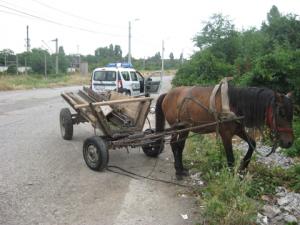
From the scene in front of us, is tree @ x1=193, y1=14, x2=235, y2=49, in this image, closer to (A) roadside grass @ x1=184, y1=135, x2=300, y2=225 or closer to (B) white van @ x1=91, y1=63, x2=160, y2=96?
(B) white van @ x1=91, y1=63, x2=160, y2=96

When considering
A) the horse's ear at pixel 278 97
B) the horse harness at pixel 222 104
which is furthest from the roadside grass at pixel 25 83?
the horse's ear at pixel 278 97

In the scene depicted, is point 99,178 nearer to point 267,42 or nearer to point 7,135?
point 7,135

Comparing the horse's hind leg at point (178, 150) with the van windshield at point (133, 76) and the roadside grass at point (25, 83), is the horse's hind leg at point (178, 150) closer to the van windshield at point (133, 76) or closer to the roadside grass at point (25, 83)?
the van windshield at point (133, 76)

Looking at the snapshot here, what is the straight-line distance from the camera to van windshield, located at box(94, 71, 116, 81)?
19144mm

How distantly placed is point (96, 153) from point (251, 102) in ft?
9.43

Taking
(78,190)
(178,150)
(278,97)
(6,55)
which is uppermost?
(6,55)

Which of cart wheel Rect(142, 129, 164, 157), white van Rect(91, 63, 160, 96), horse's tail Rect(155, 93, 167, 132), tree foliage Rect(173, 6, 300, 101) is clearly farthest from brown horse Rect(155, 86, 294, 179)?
white van Rect(91, 63, 160, 96)

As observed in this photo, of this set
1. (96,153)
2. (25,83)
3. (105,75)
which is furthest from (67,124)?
(25,83)

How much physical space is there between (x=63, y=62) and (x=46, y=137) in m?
69.5

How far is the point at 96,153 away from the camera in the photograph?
730cm

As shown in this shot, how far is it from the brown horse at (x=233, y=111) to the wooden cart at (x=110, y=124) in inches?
19.8

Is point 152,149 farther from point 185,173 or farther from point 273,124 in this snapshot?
point 273,124

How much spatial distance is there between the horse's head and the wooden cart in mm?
2160

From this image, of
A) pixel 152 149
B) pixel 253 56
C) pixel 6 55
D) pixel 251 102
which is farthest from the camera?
pixel 6 55
